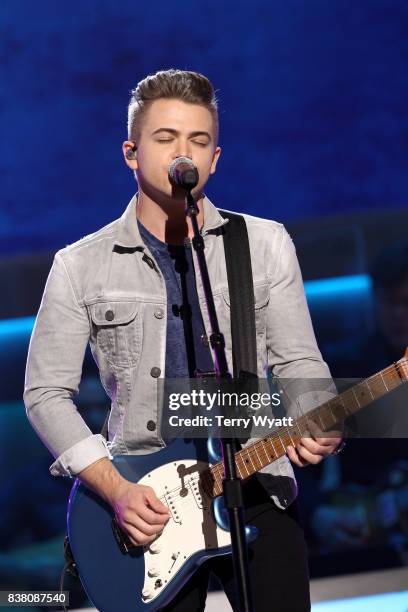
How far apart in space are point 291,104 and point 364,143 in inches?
16.6

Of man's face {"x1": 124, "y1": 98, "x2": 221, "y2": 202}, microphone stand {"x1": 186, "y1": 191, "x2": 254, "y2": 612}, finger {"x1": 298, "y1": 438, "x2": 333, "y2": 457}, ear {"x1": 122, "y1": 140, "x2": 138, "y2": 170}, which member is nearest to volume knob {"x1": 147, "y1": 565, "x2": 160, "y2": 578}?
microphone stand {"x1": 186, "y1": 191, "x2": 254, "y2": 612}

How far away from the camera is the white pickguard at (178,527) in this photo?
2.23 m

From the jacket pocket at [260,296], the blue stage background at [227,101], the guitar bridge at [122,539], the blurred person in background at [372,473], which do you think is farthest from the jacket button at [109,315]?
the blurred person in background at [372,473]

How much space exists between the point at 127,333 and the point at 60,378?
213 millimetres

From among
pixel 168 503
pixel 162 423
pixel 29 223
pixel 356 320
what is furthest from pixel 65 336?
pixel 356 320

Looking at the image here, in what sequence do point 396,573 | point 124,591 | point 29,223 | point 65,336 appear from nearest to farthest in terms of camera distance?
point 124,591
point 65,336
point 396,573
point 29,223

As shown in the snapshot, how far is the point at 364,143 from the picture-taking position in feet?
15.1

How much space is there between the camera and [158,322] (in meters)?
2.40

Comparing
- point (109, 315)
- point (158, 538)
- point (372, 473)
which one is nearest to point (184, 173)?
point (109, 315)

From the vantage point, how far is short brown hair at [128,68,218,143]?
7.82ft

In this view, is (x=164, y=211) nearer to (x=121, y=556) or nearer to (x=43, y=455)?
(x=121, y=556)

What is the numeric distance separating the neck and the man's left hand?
25.3 inches

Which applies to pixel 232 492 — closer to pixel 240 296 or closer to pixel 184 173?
pixel 240 296

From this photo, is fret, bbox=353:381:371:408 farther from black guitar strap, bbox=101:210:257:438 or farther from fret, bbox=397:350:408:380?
black guitar strap, bbox=101:210:257:438
